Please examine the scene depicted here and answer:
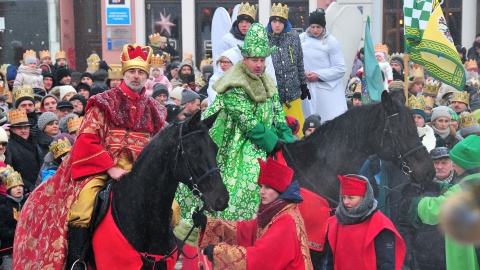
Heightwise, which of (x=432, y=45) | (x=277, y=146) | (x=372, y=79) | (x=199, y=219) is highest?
(x=432, y=45)

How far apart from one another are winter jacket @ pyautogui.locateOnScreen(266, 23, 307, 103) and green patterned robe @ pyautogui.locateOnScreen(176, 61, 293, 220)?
1996 mm

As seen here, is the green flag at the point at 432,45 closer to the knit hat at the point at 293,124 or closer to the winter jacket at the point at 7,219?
the knit hat at the point at 293,124

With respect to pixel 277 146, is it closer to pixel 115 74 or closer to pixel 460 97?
pixel 460 97

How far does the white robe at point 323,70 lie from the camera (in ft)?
36.3

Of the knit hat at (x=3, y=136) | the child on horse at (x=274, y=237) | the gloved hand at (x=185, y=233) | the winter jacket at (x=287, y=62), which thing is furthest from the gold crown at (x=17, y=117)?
the child on horse at (x=274, y=237)

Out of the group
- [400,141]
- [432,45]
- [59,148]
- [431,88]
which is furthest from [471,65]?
[400,141]

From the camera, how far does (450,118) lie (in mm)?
11508

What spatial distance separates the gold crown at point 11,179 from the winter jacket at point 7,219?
0.13 m

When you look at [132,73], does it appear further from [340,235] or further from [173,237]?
[340,235]

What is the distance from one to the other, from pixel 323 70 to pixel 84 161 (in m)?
4.84

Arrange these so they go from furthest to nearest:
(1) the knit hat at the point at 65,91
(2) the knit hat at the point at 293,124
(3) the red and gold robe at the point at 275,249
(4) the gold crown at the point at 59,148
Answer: (1) the knit hat at the point at 65,91, (2) the knit hat at the point at 293,124, (4) the gold crown at the point at 59,148, (3) the red and gold robe at the point at 275,249

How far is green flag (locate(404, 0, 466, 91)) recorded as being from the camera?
11.0m

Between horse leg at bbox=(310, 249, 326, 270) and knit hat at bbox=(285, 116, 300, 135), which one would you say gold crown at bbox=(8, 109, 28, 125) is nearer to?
knit hat at bbox=(285, 116, 300, 135)

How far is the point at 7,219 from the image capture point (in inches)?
384
